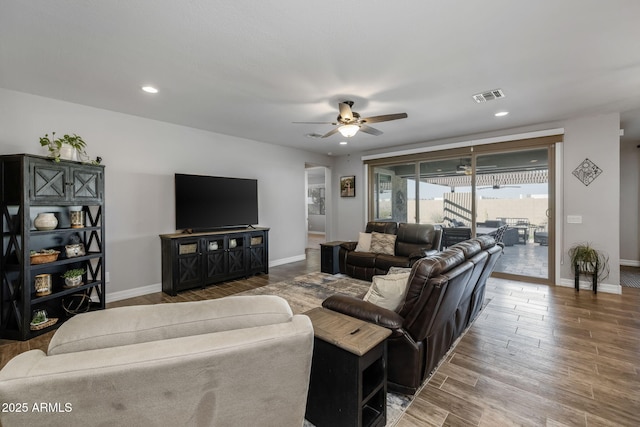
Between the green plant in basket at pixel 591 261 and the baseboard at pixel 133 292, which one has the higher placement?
the green plant in basket at pixel 591 261

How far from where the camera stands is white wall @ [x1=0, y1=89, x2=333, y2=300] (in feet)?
10.7

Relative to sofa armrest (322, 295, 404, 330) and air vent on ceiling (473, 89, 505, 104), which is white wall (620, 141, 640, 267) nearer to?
air vent on ceiling (473, 89, 505, 104)

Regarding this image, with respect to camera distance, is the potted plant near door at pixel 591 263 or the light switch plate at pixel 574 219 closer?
the potted plant near door at pixel 591 263

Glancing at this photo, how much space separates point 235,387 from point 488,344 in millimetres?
2609

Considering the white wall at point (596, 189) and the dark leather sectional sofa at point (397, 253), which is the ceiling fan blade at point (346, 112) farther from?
the white wall at point (596, 189)

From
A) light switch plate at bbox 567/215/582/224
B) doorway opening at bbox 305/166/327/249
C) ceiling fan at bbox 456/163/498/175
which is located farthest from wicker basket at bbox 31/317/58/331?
doorway opening at bbox 305/166/327/249

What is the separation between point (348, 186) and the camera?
716cm

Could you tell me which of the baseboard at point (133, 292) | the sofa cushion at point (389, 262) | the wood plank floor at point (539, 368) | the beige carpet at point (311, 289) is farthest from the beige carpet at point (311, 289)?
the wood plank floor at point (539, 368)

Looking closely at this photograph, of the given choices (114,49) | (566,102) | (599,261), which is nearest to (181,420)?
(114,49)

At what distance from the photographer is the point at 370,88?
3129 millimetres

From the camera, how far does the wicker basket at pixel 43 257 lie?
9.35 ft

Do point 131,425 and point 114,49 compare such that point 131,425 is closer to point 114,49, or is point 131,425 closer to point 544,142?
point 114,49

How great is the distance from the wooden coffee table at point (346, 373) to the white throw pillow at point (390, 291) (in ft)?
1.18

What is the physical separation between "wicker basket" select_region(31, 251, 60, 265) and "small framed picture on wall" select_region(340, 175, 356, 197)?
552 centimetres
